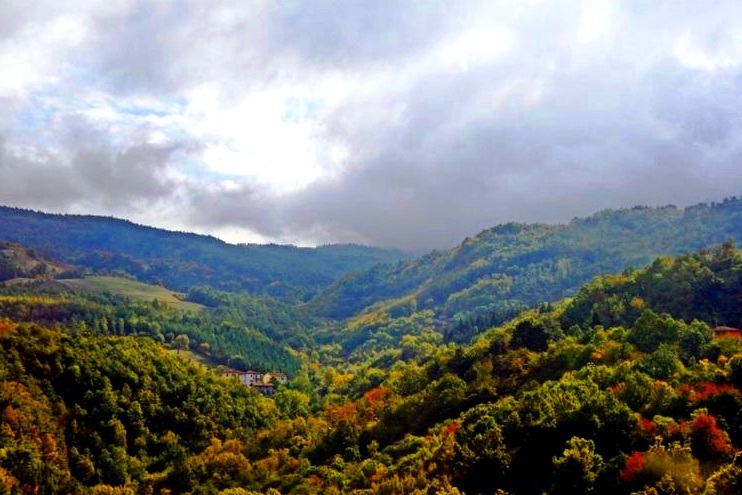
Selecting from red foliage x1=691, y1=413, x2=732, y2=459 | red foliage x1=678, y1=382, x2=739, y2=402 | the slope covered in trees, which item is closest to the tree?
the slope covered in trees

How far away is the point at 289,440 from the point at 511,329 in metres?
58.1

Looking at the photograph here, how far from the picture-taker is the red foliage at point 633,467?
64250 mm

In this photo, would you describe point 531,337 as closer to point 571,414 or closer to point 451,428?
point 451,428

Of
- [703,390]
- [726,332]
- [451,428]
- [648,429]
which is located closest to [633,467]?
[648,429]

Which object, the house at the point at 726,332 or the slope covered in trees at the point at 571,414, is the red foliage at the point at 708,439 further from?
the house at the point at 726,332

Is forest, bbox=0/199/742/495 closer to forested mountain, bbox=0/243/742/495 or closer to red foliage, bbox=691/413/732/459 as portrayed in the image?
red foliage, bbox=691/413/732/459

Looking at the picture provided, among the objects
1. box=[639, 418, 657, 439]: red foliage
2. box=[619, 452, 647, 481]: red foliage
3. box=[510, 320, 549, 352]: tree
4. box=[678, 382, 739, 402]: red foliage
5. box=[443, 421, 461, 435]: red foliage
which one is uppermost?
box=[510, 320, 549, 352]: tree

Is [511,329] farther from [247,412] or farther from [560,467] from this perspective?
[560,467]

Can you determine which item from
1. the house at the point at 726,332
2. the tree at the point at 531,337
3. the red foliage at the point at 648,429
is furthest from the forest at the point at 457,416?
the house at the point at 726,332

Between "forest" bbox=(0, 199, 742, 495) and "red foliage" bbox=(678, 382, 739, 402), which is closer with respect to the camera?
"forest" bbox=(0, 199, 742, 495)

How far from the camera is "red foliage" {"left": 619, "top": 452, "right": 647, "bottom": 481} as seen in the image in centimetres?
6425

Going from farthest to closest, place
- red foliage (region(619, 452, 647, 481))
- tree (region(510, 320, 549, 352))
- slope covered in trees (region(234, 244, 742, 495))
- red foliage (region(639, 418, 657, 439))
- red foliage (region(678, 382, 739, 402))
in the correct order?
tree (region(510, 320, 549, 352)), red foliage (region(678, 382, 739, 402)), red foliage (region(639, 418, 657, 439)), slope covered in trees (region(234, 244, 742, 495)), red foliage (region(619, 452, 647, 481))

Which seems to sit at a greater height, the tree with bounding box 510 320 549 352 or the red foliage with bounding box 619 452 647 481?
the tree with bounding box 510 320 549 352

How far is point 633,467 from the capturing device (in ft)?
213
